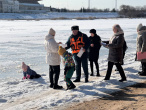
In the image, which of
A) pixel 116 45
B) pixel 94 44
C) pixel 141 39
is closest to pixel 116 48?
pixel 116 45

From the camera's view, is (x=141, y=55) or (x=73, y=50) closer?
(x=73, y=50)

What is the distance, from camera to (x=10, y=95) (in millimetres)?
5133

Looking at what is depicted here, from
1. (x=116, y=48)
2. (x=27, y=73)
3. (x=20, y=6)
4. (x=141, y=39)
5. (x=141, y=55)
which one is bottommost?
(x=27, y=73)

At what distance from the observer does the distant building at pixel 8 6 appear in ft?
214

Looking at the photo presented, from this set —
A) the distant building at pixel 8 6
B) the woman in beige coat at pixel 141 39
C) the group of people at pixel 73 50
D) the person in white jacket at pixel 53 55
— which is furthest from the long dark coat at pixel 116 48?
→ the distant building at pixel 8 6

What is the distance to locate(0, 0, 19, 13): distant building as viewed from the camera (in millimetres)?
65125

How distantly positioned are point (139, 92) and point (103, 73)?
2.01m

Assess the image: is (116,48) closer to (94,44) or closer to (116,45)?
(116,45)

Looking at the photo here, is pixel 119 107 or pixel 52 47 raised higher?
pixel 52 47

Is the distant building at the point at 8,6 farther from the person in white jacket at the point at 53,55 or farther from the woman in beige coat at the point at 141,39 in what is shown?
the person in white jacket at the point at 53,55

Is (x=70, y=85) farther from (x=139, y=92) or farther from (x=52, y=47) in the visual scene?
(x=139, y=92)

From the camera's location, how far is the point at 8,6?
67.4 meters

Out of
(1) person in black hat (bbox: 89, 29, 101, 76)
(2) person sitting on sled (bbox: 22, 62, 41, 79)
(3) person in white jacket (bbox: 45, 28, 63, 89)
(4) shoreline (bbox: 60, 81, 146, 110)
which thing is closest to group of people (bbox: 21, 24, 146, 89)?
(3) person in white jacket (bbox: 45, 28, 63, 89)

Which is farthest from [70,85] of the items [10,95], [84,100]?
[10,95]
